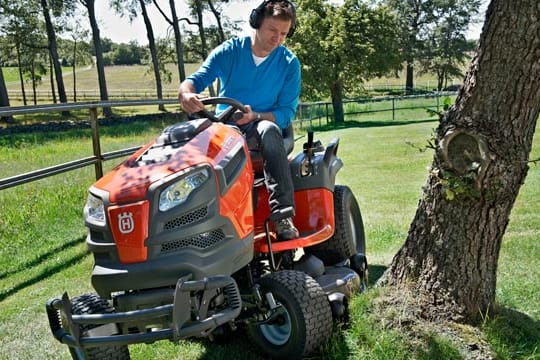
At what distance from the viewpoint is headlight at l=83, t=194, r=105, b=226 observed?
2.61 metres

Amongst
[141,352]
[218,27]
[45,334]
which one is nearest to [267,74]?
[141,352]

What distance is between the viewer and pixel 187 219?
259 centimetres

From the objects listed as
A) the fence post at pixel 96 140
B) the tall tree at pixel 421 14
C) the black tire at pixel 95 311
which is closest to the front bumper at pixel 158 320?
the black tire at pixel 95 311

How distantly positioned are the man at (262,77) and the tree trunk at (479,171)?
774 millimetres

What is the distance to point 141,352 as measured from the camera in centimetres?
337

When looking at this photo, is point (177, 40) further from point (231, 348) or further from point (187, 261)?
point (187, 261)

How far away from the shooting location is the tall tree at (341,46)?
32.8 metres

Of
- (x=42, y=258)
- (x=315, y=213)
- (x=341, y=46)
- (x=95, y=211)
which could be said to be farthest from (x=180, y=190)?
(x=341, y=46)

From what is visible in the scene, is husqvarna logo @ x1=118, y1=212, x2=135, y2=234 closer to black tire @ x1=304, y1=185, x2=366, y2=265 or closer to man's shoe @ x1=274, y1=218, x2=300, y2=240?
man's shoe @ x1=274, y1=218, x2=300, y2=240

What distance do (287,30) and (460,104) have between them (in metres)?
1.13

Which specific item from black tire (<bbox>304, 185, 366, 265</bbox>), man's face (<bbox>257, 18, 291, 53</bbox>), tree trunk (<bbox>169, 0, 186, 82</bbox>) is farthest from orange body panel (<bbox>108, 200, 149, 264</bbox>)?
tree trunk (<bbox>169, 0, 186, 82</bbox>)

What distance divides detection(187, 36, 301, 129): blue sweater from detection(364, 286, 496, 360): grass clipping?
4.09ft

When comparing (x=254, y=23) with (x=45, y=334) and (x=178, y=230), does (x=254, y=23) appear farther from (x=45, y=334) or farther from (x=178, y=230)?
(x=45, y=334)

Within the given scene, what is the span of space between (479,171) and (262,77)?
4.63 ft
